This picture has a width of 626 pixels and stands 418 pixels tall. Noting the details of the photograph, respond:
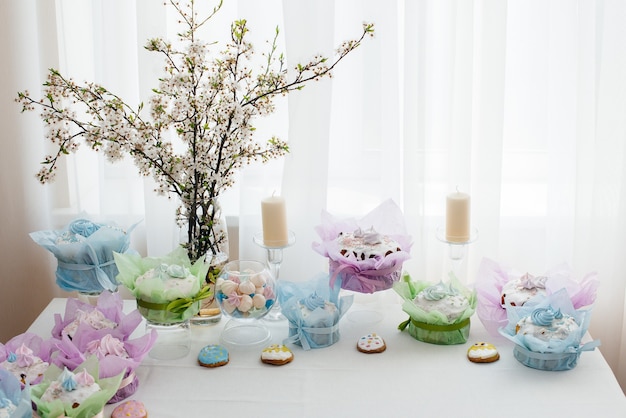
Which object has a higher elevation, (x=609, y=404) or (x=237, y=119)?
(x=237, y=119)

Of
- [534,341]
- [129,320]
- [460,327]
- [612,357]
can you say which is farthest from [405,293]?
[612,357]

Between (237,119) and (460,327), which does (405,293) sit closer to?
(460,327)

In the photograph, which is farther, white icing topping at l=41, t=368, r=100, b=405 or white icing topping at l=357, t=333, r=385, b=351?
white icing topping at l=357, t=333, r=385, b=351

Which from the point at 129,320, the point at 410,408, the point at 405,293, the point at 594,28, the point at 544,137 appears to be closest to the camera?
the point at 410,408

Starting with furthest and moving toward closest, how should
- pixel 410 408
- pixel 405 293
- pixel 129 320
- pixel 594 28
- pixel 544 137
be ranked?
pixel 544 137 < pixel 594 28 < pixel 405 293 < pixel 129 320 < pixel 410 408

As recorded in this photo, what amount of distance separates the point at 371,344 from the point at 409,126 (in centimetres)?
57

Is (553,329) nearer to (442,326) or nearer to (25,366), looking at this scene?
(442,326)

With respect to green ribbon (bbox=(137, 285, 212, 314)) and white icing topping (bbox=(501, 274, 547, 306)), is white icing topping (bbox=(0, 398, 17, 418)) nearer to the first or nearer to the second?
green ribbon (bbox=(137, 285, 212, 314))

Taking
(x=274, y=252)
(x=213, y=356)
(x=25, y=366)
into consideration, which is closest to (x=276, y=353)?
(x=213, y=356)

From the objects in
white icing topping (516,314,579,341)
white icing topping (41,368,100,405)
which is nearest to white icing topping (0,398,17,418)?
white icing topping (41,368,100,405)

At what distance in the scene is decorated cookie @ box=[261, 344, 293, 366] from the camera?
1.53 metres

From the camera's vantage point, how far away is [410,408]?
1398 mm

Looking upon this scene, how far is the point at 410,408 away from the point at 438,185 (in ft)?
2.44

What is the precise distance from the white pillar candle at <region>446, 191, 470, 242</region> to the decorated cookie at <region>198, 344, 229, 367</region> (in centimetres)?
51
